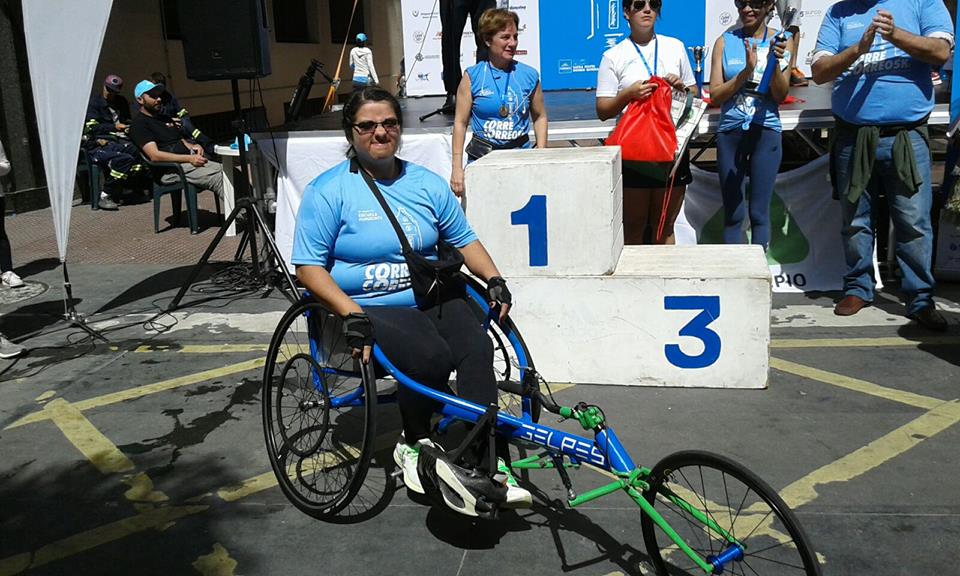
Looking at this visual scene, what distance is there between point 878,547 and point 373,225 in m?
2.16

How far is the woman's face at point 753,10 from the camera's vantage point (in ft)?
18.2

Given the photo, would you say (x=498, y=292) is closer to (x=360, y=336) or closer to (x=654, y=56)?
(x=360, y=336)

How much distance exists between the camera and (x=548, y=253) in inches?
186

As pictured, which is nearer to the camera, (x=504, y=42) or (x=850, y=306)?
(x=504, y=42)

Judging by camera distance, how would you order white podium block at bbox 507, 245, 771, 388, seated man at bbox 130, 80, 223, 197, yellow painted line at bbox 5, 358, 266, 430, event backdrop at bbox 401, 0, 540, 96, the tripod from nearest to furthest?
white podium block at bbox 507, 245, 771, 388, yellow painted line at bbox 5, 358, 266, 430, the tripod, seated man at bbox 130, 80, 223, 197, event backdrop at bbox 401, 0, 540, 96

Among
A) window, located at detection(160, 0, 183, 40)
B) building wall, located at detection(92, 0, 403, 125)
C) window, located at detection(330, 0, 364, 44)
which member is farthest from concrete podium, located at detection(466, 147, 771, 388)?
window, located at detection(330, 0, 364, 44)

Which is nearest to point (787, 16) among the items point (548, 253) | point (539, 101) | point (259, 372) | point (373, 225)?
point (539, 101)

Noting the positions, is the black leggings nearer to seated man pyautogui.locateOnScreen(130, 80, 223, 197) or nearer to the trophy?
the trophy

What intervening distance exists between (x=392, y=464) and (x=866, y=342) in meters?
3.03

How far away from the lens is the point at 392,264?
3.54 m

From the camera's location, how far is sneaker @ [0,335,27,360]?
18.2 feet

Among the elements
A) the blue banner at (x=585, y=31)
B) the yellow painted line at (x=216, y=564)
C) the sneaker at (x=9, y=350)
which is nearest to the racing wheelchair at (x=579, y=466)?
the yellow painted line at (x=216, y=564)

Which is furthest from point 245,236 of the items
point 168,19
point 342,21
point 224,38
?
point 342,21

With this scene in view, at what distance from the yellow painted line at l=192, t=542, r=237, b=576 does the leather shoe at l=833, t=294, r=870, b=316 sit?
4.25 meters
